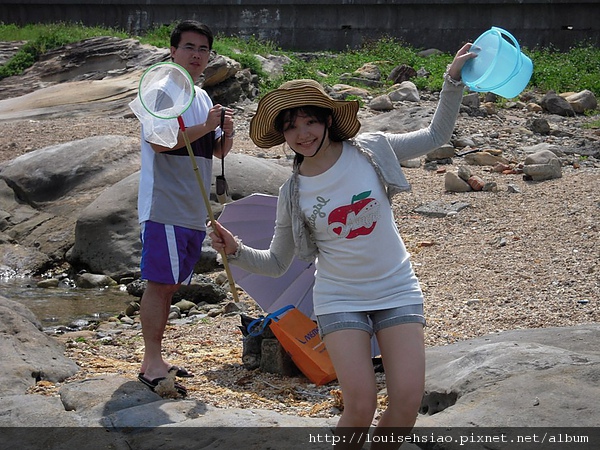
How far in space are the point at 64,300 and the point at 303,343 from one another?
142 inches

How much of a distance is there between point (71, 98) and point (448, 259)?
29.5 ft

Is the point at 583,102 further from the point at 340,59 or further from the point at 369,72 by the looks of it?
the point at 340,59

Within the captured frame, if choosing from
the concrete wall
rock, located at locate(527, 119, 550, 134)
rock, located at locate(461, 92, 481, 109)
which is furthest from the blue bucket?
the concrete wall

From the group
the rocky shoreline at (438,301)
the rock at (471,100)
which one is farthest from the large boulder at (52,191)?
the rock at (471,100)

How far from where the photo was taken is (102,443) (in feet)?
12.0

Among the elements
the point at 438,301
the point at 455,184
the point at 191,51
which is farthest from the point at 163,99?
the point at 455,184

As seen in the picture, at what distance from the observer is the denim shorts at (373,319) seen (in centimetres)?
329

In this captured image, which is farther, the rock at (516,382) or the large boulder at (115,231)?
the large boulder at (115,231)

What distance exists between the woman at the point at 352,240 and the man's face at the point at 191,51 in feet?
3.60

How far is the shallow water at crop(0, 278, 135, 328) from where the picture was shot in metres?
7.25

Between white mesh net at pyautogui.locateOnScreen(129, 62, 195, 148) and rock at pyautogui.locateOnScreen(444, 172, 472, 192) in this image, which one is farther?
rock at pyautogui.locateOnScreen(444, 172, 472, 192)

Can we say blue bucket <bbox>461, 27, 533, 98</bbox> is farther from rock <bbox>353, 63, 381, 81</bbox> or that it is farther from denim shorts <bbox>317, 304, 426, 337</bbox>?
rock <bbox>353, 63, 381, 81</bbox>

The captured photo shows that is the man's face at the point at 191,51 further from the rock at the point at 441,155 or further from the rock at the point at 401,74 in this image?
the rock at the point at 401,74

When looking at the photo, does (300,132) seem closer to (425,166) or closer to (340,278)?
(340,278)
